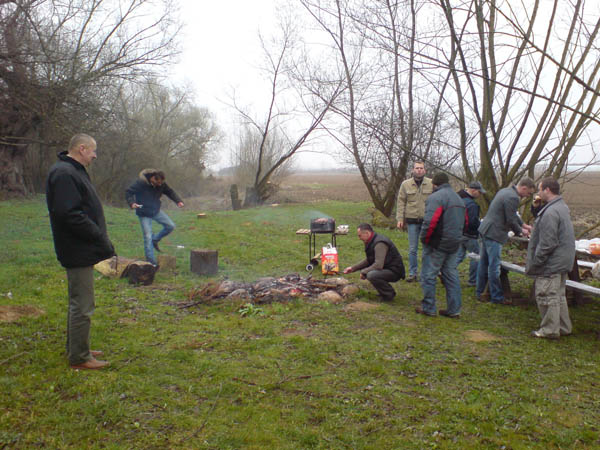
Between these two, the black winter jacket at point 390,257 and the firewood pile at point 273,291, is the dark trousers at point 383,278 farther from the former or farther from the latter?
the firewood pile at point 273,291

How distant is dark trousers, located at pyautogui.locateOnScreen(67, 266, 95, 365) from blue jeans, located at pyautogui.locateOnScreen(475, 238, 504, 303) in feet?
17.1

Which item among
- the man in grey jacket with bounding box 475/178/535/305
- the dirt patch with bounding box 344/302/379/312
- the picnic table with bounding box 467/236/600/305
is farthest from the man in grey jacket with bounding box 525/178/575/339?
the dirt patch with bounding box 344/302/379/312

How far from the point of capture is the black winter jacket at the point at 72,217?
3.38 m

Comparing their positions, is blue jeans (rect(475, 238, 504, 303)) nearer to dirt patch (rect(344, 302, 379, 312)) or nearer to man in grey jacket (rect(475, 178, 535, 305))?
man in grey jacket (rect(475, 178, 535, 305))

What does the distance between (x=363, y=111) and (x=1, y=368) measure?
1184 cm

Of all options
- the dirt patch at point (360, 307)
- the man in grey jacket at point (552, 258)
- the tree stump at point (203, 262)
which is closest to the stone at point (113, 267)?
the tree stump at point (203, 262)

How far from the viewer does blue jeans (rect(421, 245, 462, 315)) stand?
5344mm

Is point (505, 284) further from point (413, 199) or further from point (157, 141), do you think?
point (157, 141)

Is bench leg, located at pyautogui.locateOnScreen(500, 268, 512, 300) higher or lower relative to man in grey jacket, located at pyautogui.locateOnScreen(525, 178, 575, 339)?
lower

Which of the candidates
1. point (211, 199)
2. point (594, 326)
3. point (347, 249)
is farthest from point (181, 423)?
point (211, 199)

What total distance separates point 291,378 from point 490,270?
3.89 metres

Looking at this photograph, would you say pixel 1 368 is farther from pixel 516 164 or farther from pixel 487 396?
pixel 516 164

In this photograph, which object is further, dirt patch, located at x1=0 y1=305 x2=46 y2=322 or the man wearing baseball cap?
the man wearing baseball cap

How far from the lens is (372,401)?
3447 mm
